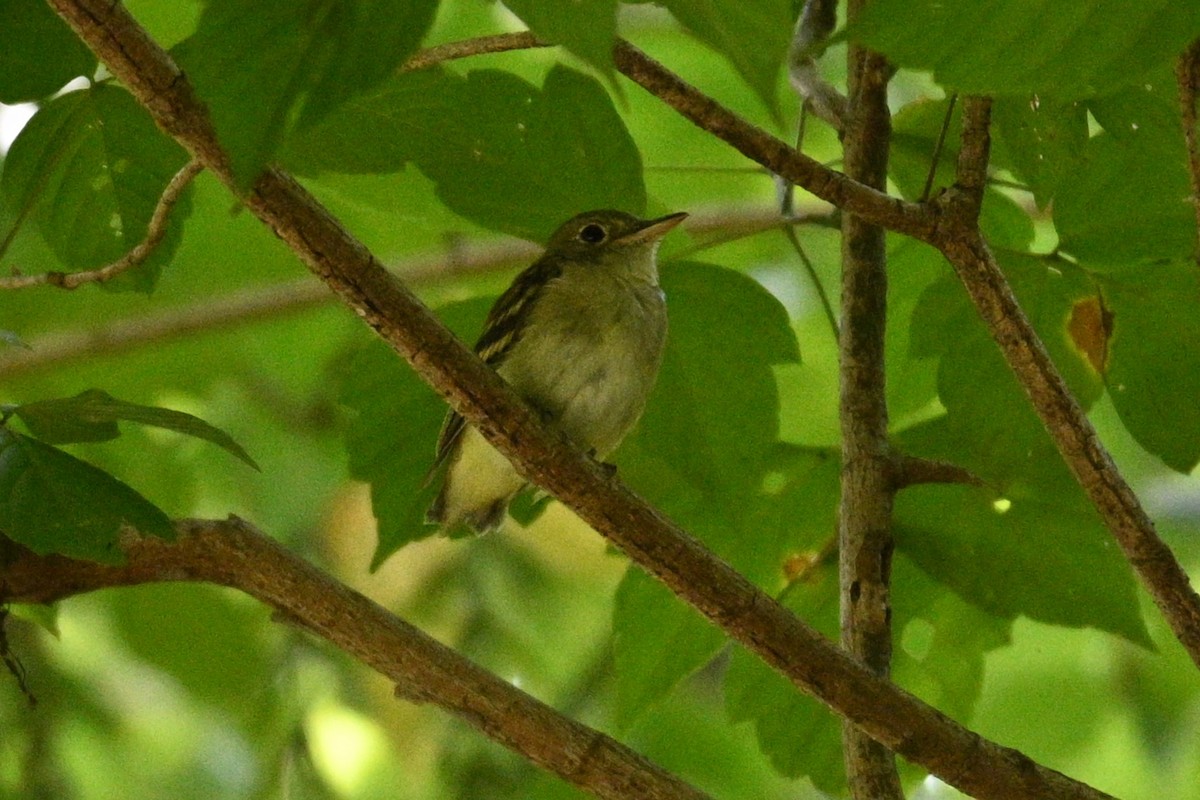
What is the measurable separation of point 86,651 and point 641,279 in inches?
127

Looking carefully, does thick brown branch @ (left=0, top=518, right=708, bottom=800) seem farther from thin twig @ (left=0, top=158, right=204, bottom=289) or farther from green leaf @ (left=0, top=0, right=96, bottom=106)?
green leaf @ (left=0, top=0, right=96, bottom=106)

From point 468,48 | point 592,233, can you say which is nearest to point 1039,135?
point 468,48

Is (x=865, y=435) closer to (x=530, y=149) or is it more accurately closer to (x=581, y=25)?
(x=530, y=149)

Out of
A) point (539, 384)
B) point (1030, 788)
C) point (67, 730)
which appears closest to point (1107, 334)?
point (1030, 788)

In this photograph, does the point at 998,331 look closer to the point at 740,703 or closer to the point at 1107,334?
the point at 1107,334

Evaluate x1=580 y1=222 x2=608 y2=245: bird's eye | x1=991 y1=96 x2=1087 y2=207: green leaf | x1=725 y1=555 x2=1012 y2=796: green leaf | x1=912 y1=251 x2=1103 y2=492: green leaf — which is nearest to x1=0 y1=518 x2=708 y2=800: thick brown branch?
x1=725 y1=555 x2=1012 y2=796: green leaf

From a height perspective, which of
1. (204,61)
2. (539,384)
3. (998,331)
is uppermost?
(539,384)

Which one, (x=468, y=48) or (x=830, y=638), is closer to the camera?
(x=468, y=48)

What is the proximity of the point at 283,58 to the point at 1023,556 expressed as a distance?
1675mm

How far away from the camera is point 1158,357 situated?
2309mm

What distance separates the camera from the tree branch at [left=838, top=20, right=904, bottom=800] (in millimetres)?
2127

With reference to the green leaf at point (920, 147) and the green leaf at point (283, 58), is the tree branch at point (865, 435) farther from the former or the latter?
the green leaf at point (283, 58)

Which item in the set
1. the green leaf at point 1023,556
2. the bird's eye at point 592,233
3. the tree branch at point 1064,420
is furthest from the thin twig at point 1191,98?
the bird's eye at point 592,233

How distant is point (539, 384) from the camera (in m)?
3.51
